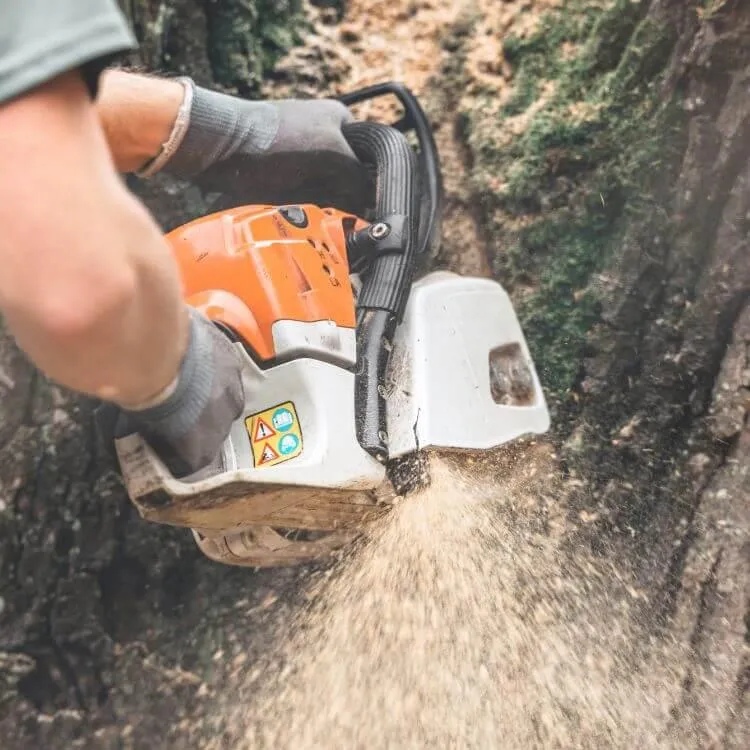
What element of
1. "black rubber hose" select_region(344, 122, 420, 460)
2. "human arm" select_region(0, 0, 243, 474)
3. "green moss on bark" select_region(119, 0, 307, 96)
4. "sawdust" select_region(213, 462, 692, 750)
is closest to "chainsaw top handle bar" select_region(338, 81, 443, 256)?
"black rubber hose" select_region(344, 122, 420, 460)

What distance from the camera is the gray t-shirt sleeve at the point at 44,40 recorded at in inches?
33.2

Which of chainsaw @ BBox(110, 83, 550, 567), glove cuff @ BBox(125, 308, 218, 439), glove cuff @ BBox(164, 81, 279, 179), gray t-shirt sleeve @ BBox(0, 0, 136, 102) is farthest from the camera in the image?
glove cuff @ BBox(164, 81, 279, 179)

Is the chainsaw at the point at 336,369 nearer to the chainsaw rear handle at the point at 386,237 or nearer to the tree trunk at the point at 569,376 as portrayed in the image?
the chainsaw rear handle at the point at 386,237

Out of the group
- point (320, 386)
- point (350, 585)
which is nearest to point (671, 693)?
point (350, 585)

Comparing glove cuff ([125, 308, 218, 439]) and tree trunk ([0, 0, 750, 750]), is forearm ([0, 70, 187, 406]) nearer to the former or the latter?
glove cuff ([125, 308, 218, 439])

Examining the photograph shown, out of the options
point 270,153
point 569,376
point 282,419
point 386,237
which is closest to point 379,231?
point 386,237

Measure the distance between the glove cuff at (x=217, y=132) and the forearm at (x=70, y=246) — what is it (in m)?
0.87

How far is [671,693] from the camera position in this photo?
1.80 meters

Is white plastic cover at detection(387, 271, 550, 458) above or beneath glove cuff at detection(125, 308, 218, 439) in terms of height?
beneath

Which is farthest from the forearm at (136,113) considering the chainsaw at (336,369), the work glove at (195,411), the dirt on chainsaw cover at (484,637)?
the dirt on chainsaw cover at (484,637)

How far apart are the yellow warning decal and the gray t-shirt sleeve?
753mm

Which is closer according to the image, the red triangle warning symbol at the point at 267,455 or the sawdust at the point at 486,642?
the red triangle warning symbol at the point at 267,455

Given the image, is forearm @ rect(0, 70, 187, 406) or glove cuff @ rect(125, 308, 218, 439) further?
glove cuff @ rect(125, 308, 218, 439)

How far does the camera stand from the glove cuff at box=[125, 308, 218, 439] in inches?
49.2
